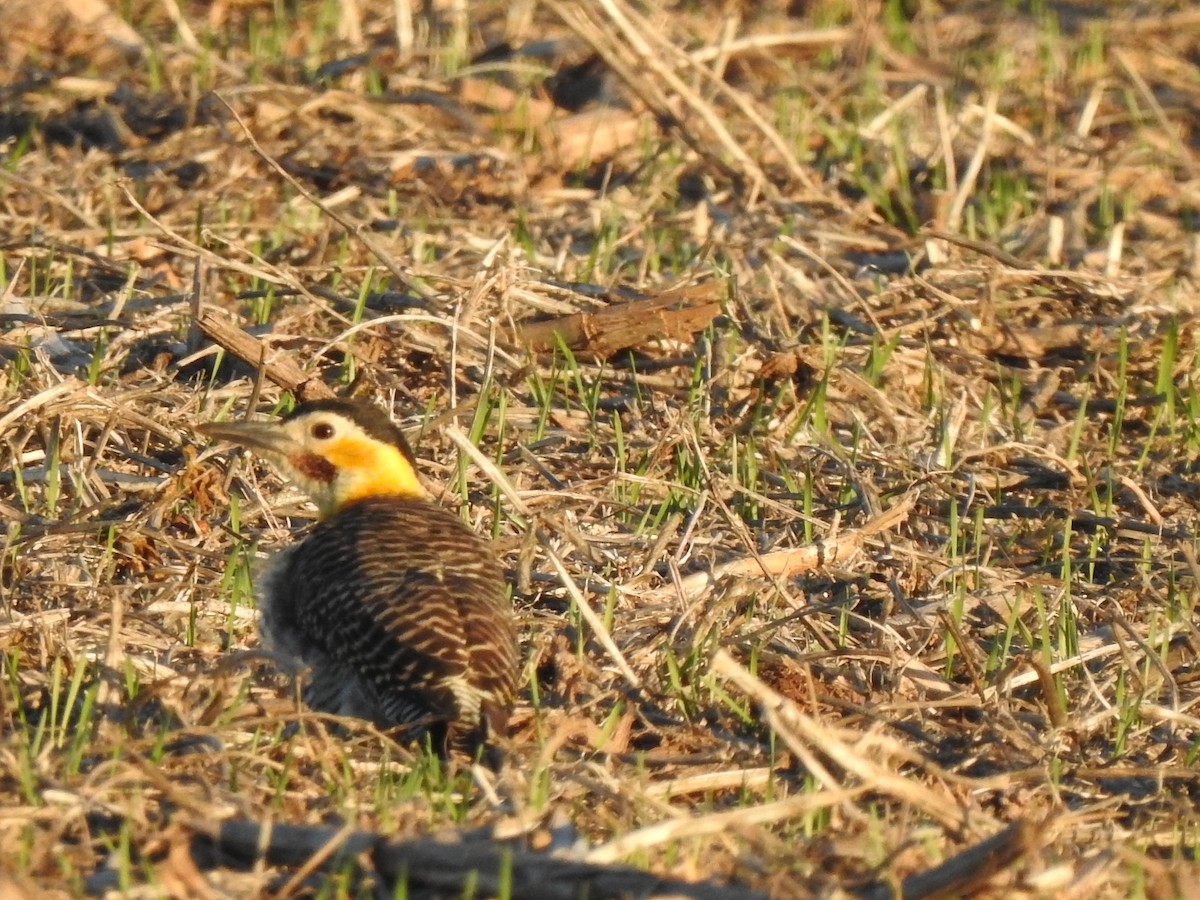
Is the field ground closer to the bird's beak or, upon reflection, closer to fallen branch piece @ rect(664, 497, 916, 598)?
fallen branch piece @ rect(664, 497, 916, 598)

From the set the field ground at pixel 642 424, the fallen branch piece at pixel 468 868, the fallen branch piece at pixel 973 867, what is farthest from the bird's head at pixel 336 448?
the fallen branch piece at pixel 973 867

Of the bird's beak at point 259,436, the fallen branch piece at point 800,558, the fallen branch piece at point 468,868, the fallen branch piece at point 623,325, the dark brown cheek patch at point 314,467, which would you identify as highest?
the fallen branch piece at point 468,868

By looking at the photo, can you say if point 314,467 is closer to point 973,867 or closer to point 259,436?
point 259,436

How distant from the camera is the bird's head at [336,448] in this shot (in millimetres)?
6559

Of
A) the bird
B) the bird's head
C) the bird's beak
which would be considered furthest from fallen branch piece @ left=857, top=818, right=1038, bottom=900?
the bird's beak

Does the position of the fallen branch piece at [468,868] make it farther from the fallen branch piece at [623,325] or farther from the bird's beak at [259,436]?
the fallen branch piece at [623,325]

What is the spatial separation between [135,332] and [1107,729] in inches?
159

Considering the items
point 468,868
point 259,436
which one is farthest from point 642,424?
point 468,868

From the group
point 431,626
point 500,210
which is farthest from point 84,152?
point 431,626

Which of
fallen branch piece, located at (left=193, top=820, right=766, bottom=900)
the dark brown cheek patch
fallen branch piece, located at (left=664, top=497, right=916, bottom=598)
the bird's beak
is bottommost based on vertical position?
fallen branch piece, located at (left=664, top=497, right=916, bottom=598)

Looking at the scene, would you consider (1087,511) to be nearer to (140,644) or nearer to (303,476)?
(303,476)

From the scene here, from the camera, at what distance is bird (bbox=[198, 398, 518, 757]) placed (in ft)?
18.0

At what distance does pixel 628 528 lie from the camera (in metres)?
7.41

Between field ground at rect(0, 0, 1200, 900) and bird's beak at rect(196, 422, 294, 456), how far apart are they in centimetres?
38
